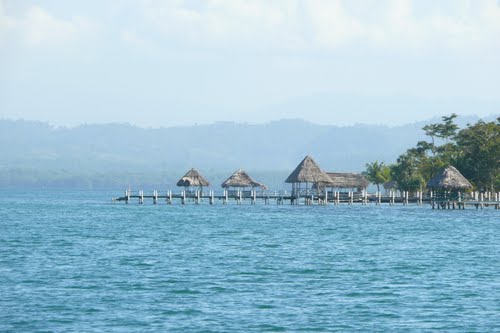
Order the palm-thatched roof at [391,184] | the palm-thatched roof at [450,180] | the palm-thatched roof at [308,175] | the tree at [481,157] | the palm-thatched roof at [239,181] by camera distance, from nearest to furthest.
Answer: the palm-thatched roof at [450,180] → the tree at [481,157] → the palm-thatched roof at [308,175] → the palm-thatched roof at [239,181] → the palm-thatched roof at [391,184]

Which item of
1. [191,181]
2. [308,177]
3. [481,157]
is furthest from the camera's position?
[191,181]

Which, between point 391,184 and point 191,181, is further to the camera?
point 391,184

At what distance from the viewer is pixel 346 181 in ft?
344

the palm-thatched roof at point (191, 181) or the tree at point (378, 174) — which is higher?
the tree at point (378, 174)

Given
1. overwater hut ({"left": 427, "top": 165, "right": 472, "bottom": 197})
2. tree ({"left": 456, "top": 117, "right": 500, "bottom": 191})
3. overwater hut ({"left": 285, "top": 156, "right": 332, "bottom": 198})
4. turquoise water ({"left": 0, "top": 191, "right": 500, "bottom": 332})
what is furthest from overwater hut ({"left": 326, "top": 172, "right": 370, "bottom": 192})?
turquoise water ({"left": 0, "top": 191, "right": 500, "bottom": 332})

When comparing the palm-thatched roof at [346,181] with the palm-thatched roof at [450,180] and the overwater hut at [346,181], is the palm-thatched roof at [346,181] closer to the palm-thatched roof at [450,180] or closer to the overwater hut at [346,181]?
the overwater hut at [346,181]

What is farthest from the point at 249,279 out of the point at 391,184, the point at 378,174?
the point at 378,174

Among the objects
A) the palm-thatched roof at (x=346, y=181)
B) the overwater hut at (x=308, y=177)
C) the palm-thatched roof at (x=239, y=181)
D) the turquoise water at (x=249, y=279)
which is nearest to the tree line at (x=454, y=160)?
the palm-thatched roof at (x=346, y=181)

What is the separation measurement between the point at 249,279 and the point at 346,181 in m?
69.5

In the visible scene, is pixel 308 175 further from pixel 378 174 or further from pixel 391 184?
pixel 378 174

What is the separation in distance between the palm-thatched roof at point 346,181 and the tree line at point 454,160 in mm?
4228

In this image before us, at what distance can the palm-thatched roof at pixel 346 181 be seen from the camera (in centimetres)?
10338

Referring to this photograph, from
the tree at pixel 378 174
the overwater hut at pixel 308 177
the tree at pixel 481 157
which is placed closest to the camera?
the tree at pixel 481 157

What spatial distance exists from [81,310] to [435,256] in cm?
2041
